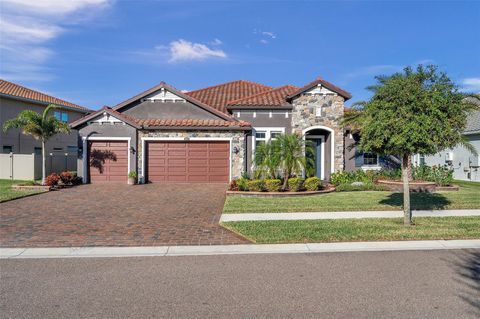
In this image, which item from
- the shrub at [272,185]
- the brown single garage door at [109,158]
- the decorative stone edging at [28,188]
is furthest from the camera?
the brown single garage door at [109,158]

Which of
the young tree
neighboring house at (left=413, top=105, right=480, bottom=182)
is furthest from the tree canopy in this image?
neighboring house at (left=413, top=105, right=480, bottom=182)

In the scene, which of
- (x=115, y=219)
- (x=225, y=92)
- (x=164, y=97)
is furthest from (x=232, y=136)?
(x=115, y=219)

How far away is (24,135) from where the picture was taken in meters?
26.9

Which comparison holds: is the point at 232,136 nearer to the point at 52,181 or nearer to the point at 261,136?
the point at 261,136

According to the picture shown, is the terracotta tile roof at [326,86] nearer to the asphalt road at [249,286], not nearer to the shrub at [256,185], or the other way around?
the shrub at [256,185]

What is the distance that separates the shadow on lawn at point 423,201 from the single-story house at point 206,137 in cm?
585

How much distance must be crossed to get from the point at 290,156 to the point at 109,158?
10.4m

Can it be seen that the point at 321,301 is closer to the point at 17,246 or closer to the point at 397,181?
the point at 17,246

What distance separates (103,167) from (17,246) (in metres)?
12.8

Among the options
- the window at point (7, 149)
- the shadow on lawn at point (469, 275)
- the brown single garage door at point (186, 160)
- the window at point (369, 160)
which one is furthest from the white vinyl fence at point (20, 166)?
the shadow on lawn at point (469, 275)

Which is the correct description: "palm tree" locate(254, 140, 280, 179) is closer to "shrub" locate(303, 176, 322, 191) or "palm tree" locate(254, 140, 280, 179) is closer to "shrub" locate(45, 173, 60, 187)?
"shrub" locate(303, 176, 322, 191)

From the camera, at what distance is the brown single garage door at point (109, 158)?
1975 cm

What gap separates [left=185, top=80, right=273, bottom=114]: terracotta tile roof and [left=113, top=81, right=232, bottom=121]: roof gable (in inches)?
119

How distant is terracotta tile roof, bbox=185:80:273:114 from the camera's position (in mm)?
24828
